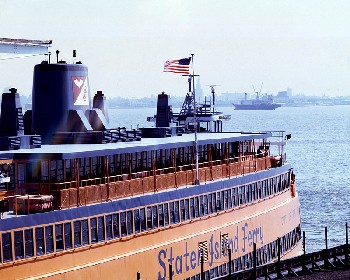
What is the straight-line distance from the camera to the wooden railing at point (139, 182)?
150ft

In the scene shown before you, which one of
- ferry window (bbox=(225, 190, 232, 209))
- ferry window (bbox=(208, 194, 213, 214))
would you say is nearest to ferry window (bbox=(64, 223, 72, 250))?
ferry window (bbox=(208, 194, 213, 214))

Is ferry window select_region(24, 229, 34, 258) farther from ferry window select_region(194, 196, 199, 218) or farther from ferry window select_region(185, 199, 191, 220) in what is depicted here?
ferry window select_region(194, 196, 199, 218)

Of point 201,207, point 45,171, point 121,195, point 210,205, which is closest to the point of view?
point 45,171

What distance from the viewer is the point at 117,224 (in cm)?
4797

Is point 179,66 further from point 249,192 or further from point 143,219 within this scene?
point 143,219

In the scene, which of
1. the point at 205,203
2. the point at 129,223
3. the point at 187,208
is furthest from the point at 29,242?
the point at 205,203

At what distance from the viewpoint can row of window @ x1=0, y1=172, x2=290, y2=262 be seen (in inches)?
1620

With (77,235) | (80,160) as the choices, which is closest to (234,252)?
(80,160)

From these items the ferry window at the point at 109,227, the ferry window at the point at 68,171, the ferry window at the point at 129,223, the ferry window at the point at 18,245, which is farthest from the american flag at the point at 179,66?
the ferry window at the point at 18,245

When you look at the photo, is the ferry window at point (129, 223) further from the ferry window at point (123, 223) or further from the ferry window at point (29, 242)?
the ferry window at point (29, 242)

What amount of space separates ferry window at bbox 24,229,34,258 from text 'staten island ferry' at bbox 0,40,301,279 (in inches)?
2.8

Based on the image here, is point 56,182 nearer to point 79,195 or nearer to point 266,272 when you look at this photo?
point 79,195

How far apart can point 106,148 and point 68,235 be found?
7.69m

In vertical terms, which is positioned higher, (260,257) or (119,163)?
(119,163)
